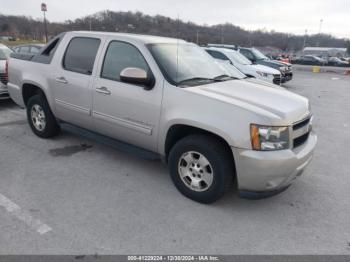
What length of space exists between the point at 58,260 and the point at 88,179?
149 centimetres

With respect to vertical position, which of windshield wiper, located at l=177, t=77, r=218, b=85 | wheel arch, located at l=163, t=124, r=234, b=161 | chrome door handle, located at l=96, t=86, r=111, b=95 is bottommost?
wheel arch, located at l=163, t=124, r=234, b=161

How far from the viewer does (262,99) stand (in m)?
3.29

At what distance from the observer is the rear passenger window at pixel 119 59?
12.2 ft

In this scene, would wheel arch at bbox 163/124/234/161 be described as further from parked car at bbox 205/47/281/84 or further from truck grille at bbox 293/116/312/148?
parked car at bbox 205/47/281/84

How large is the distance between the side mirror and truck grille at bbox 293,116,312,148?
5.41ft

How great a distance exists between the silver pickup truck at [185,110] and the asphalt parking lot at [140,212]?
0.34 meters

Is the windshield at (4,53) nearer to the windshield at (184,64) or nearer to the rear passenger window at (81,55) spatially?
the rear passenger window at (81,55)

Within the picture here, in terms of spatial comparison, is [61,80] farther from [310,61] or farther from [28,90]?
[310,61]

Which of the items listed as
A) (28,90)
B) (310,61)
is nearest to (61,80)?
(28,90)

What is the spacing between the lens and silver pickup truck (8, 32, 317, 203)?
2.94 m

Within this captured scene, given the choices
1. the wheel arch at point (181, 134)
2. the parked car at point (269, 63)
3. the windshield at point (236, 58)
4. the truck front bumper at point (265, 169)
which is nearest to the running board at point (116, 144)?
the wheel arch at point (181, 134)

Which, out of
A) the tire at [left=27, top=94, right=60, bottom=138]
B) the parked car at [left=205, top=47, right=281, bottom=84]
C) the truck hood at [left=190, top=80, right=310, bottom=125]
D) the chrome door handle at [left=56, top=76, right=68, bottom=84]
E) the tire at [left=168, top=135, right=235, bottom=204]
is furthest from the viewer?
the parked car at [left=205, top=47, right=281, bottom=84]

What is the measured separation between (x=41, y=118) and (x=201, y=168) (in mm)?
3288

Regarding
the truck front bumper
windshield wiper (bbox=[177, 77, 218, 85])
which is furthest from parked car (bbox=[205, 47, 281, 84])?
the truck front bumper
